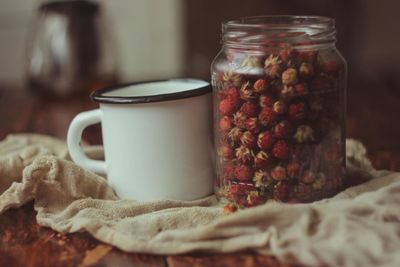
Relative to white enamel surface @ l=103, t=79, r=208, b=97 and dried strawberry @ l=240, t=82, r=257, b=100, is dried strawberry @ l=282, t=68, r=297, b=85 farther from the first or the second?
white enamel surface @ l=103, t=79, r=208, b=97

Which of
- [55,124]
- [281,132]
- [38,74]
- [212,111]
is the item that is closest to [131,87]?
[212,111]

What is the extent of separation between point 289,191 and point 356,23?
4.86 feet

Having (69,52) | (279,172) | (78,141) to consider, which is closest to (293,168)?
(279,172)

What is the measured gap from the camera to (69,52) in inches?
54.4

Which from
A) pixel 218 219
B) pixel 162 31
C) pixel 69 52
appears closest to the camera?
pixel 218 219

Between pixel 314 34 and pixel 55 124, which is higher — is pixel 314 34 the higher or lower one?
the higher one

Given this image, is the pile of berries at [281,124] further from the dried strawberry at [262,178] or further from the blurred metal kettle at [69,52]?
the blurred metal kettle at [69,52]

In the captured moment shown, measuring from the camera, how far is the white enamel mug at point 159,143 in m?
0.64

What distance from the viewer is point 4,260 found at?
1.83ft

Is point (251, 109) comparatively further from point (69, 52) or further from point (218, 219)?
point (69, 52)

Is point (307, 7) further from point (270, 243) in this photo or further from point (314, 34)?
point (270, 243)

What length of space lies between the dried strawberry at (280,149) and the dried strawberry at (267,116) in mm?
20

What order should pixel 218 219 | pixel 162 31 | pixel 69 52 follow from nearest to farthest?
pixel 218 219 < pixel 69 52 < pixel 162 31

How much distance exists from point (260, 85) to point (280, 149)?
0.06 meters
